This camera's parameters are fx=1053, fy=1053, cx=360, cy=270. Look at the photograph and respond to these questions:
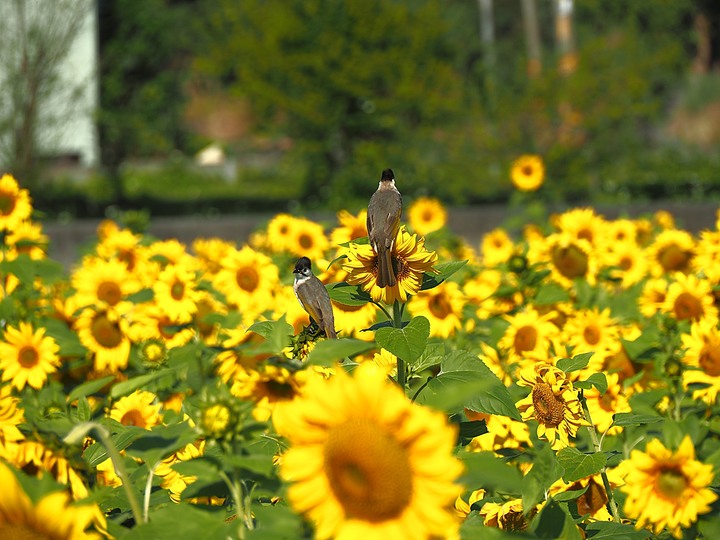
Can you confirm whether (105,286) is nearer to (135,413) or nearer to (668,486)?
(135,413)

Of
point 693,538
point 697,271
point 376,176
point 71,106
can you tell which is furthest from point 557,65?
point 693,538

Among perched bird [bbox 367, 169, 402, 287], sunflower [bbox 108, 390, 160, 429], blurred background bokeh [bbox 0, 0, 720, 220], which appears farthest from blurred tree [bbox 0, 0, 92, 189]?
perched bird [bbox 367, 169, 402, 287]

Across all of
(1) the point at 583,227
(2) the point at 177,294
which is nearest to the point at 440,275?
(2) the point at 177,294

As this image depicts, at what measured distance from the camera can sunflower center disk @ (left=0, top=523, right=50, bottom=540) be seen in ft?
4.52

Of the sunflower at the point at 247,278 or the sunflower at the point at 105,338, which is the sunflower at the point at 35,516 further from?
the sunflower at the point at 247,278

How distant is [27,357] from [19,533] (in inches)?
77.5

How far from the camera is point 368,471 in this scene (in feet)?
4.55

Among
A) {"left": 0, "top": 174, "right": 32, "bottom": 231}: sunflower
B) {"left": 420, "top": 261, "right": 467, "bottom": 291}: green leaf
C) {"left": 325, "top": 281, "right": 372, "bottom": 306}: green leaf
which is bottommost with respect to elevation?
{"left": 325, "top": 281, "right": 372, "bottom": 306}: green leaf

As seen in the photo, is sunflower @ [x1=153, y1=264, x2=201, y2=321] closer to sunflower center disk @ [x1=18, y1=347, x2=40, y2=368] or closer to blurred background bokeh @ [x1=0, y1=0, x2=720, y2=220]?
sunflower center disk @ [x1=18, y1=347, x2=40, y2=368]

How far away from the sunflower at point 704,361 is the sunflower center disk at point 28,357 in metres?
1.97

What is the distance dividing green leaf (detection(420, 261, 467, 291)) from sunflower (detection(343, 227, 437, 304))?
8 centimetres

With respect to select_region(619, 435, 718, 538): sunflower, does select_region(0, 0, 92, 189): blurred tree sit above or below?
above

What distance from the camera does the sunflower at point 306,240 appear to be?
454 centimetres

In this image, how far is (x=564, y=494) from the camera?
81.2 inches
